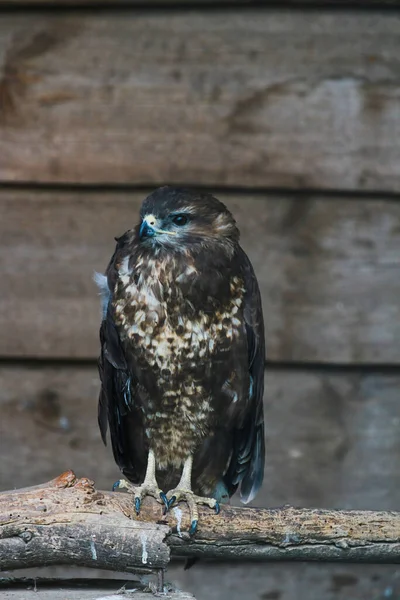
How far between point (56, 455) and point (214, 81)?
135 centimetres

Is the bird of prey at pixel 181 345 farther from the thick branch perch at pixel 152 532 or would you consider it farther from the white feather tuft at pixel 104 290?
the thick branch perch at pixel 152 532

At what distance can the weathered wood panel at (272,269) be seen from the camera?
2.91 meters

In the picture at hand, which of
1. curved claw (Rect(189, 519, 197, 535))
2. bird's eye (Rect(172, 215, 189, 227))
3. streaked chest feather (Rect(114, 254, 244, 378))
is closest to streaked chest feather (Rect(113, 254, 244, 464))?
streaked chest feather (Rect(114, 254, 244, 378))

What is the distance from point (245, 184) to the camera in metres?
2.89

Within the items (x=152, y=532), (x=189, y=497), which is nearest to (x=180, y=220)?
(x=189, y=497)

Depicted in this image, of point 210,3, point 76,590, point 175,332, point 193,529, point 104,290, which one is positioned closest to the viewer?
point 76,590

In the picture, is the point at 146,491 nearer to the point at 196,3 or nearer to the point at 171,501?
the point at 171,501

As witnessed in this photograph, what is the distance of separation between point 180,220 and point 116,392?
52cm

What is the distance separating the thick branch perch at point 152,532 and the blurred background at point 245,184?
0.85 meters

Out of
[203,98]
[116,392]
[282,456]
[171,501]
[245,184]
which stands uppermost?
[203,98]

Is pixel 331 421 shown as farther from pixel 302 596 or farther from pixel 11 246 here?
pixel 11 246

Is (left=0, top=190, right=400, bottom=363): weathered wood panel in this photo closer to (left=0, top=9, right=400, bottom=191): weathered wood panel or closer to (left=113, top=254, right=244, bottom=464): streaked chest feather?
(left=0, top=9, right=400, bottom=191): weathered wood panel

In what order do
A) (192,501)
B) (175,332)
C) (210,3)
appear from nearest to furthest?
(192,501)
(175,332)
(210,3)

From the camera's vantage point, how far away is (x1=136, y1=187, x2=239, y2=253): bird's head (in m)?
2.33
